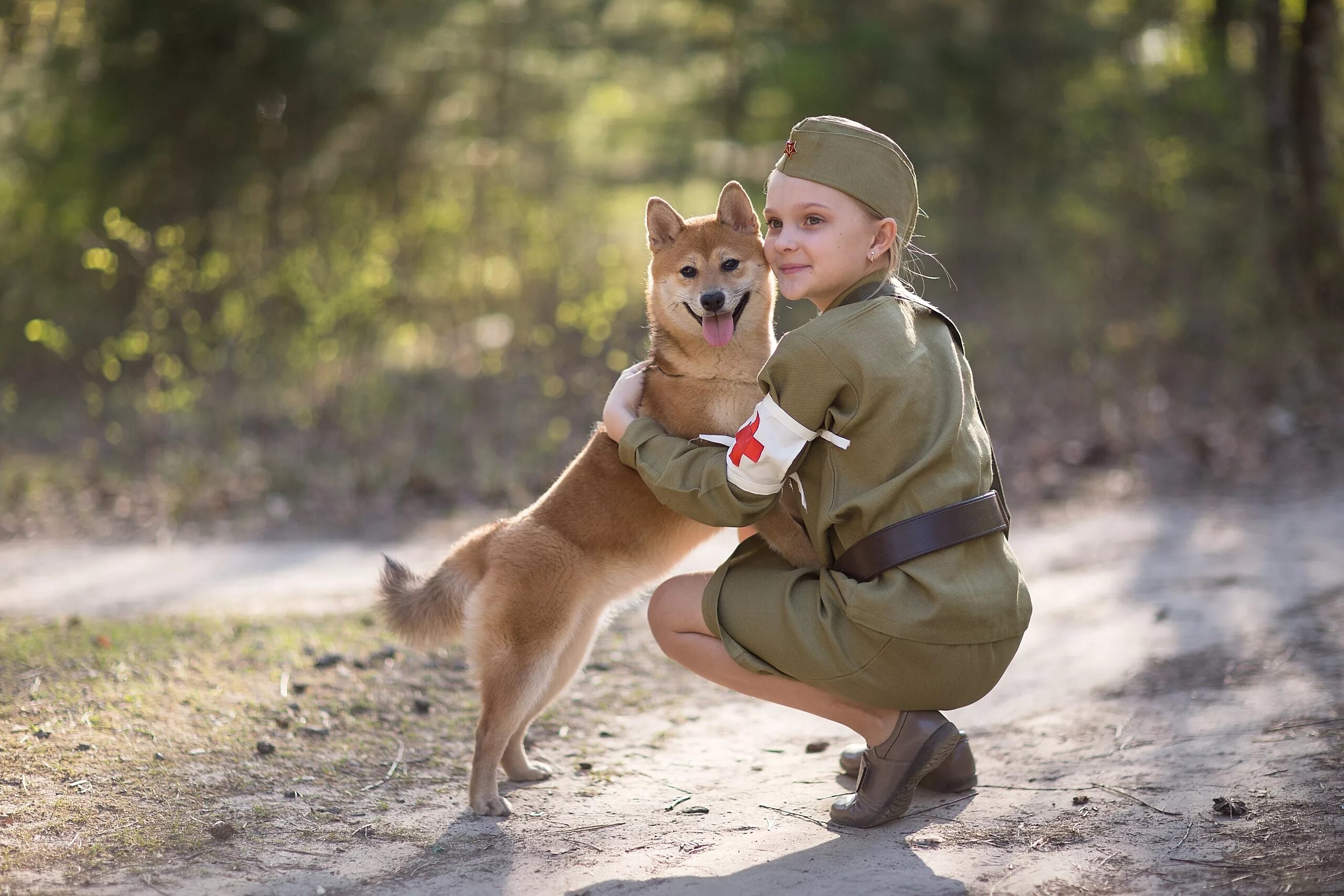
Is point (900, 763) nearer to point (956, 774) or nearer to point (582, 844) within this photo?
point (956, 774)

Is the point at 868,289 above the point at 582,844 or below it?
above

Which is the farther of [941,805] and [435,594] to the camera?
[435,594]

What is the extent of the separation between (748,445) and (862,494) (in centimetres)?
34

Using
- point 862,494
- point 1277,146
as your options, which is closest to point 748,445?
point 862,494

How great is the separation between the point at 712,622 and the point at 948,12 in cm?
1078

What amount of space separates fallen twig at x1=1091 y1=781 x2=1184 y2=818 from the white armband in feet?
4.56

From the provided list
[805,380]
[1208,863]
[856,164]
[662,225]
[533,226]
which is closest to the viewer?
[1208,863]

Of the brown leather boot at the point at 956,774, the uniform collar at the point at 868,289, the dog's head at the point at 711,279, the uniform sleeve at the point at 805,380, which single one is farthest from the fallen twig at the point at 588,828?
the uniform collar at the point at 868,289

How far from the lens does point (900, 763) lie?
3.12m

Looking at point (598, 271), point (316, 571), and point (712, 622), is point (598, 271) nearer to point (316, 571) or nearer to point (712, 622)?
point (316, 571)

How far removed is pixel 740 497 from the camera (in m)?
3.04

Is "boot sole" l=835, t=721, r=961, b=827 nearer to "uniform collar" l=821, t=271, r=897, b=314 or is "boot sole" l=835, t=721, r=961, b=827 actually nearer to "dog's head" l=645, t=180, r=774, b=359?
"uniform collar" l=821, t=271, r=897, b=314

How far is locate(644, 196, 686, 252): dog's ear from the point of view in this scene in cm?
402

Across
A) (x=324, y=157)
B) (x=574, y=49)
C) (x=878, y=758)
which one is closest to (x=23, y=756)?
(x=878, y=758)
